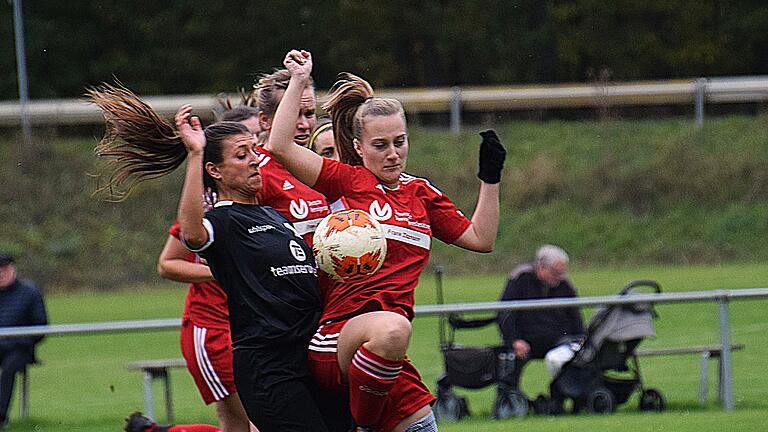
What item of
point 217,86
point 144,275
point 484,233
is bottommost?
point 144,275

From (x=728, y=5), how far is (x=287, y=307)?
3000 cm

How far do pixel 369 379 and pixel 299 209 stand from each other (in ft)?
3.36

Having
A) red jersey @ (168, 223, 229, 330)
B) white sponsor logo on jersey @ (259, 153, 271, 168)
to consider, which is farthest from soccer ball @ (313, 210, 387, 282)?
red jersey @ (168, 223, 229, 330)

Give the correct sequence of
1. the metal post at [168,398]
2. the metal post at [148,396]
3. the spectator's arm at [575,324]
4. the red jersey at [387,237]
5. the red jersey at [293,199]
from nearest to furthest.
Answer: the red jersey at [387,237], the red jersey at [293,199], the metal post at [148,396], the metal post at [168,398], the spectator's arm at [575,324]

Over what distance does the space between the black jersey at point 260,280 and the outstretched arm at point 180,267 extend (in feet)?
3.73

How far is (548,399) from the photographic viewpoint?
984 centimetres

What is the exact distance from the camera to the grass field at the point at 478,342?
8742 mm

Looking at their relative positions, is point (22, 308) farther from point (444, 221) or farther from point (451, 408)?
point (444, 221)

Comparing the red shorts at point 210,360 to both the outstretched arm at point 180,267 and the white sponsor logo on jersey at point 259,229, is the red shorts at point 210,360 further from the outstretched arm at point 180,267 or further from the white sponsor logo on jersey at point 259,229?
the white sponsor logo on jersey at point 259,229

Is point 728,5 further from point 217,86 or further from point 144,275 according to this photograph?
point 144,275

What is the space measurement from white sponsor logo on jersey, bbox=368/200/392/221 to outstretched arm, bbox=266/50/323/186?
0.24m

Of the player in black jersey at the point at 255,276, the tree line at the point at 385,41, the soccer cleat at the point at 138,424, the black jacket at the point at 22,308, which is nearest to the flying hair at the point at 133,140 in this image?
the player in black jersey at the point at 255,276

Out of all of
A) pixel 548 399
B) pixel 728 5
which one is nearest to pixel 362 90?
pixel 548 399

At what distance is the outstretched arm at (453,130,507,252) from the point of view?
497cm
